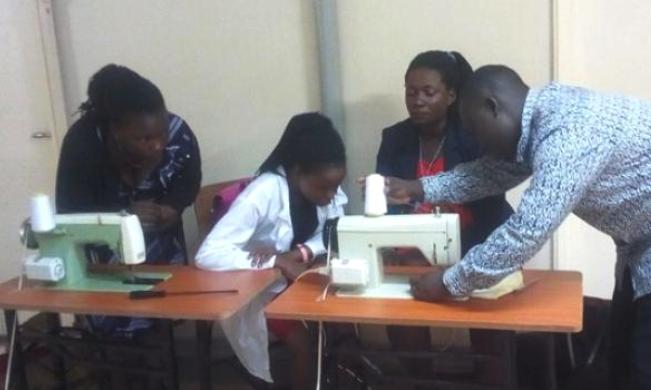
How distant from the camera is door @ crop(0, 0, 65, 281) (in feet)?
10.8

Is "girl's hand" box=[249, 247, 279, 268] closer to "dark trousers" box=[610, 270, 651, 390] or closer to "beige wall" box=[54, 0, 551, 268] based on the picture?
"beige wall" box=[54, 0, 551, 268]

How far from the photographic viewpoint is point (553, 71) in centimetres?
276

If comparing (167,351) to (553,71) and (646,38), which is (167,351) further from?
(646,38)

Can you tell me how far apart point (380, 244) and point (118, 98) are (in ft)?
3.43

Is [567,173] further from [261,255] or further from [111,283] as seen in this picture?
[111,283]

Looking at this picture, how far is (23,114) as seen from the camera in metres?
3.41

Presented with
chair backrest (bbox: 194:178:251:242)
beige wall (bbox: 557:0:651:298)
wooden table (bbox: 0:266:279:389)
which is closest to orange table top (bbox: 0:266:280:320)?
wooden table (bbox: 0:266:279:389)

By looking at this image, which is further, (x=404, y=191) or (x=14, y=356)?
(x=14, y=356)

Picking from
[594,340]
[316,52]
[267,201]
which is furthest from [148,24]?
[594,340]

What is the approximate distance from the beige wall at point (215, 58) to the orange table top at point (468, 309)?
4.41 feet

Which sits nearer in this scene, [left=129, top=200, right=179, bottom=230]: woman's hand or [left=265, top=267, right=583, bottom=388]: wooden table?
[left=265, top=267, right=583, bottom=388]: wooden table

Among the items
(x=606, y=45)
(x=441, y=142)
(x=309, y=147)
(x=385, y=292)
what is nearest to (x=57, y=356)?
(x=309, y=147)

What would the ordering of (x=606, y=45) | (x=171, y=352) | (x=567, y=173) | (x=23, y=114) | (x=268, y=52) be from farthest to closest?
(x=23, y=114) → (x=268, y=52) → (x=606, y=45) → (x=171, y=352) → (x=567, y=173)

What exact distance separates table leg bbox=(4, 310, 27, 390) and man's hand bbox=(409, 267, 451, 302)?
1.22 metres
